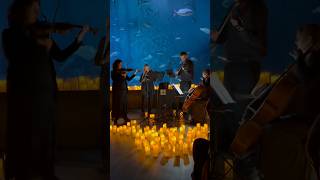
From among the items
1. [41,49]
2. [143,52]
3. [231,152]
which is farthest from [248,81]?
[143,52]

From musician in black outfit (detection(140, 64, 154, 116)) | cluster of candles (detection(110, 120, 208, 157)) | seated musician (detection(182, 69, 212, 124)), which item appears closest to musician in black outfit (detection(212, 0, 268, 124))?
cluster of candles (detection(110, 120, 208, 157))

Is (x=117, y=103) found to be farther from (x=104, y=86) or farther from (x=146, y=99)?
(x=104, y=86)

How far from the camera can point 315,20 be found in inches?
98.8

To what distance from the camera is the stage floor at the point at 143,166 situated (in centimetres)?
445

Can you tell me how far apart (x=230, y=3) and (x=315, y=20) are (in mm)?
671

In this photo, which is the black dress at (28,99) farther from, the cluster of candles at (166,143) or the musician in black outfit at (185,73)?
the musician in black outfit at (185,73)

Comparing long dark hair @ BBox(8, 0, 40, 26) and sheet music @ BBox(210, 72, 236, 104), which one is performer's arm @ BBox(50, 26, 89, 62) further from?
sheet music @ BBox(210, 72, 236, 104)

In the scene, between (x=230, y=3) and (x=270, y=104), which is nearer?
(x=270, y=104)

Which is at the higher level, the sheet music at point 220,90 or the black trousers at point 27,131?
the sheet music at point 220,90

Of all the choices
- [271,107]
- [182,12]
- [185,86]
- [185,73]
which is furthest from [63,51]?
[182,12]

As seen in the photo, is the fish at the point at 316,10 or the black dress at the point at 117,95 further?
the black dress at the point at 117,95

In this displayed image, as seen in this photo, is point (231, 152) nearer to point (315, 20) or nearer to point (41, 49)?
point (315, 20)

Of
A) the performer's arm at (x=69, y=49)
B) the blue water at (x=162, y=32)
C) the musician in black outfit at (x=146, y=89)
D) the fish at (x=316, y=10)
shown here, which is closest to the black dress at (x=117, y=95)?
the musician in black outfit at (x=146, y=89)

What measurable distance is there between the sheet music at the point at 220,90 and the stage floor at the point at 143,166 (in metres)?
1.88
